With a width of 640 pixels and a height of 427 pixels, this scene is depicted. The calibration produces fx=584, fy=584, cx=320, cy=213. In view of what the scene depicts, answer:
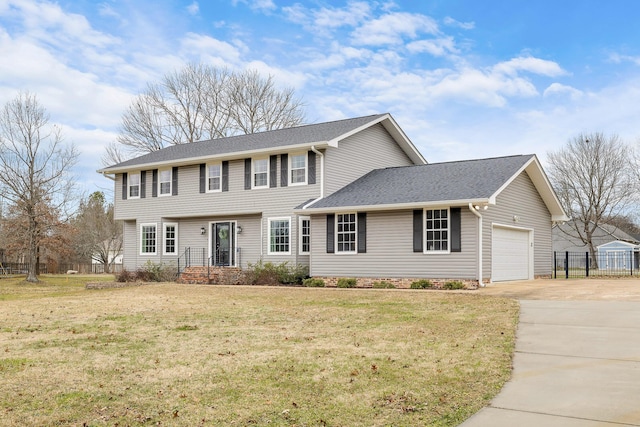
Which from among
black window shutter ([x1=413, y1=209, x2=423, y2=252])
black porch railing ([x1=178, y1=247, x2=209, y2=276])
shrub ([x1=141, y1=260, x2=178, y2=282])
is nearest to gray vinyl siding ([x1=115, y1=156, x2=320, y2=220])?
black porch railing ([x1=178, y1=247, x2=209, y2=276])

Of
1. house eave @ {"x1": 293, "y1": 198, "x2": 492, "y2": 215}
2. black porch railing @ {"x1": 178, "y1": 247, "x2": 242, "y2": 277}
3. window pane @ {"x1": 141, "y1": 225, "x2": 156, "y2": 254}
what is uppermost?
house eave @ {"x1": 293, "y1": 198, "x2": 492, "y2": 215}

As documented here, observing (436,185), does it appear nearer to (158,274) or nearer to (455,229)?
(455,229)

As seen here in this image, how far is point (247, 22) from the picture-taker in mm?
20078

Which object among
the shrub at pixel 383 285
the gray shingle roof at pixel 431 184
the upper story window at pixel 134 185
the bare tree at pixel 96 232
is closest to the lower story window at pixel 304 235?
the gray shingle roof at pixel 431 184

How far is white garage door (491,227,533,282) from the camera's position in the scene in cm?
1994

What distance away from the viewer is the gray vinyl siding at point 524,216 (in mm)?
19047

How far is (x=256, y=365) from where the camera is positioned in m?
6.98

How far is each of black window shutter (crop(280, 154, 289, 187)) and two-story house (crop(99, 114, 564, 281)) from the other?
0.14 ft

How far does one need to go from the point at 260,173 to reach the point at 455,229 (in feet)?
28.6

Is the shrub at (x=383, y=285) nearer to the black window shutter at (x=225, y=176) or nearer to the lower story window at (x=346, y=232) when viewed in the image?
the lower story window at (x=346, y=232)

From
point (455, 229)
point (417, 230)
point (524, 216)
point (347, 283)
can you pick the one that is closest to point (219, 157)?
point (347, 283)

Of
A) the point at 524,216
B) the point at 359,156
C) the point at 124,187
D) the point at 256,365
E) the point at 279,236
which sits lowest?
the point at 256,365

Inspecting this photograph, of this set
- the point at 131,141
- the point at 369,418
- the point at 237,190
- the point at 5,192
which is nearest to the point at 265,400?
the point at 369,418

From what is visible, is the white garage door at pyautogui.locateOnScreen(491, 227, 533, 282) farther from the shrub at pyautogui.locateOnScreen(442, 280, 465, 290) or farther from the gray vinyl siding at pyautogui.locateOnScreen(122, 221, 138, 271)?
the gray vinyl siding at pyautogui.locateOnScreen(122, 221, 138, 271)
